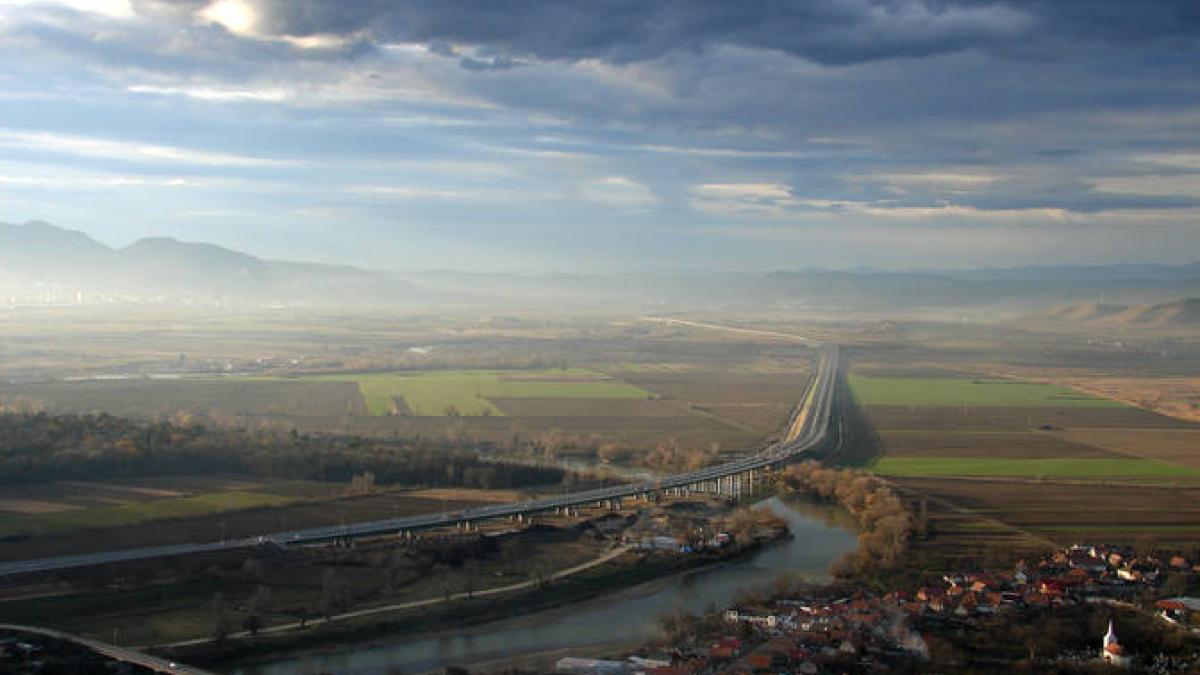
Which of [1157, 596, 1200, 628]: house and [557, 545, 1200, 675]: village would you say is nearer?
[557, 545, 1200, 675]: village

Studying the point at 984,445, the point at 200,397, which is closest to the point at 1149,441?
the point at 984,445

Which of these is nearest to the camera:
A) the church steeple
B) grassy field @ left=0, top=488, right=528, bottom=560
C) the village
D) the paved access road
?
the paved access road

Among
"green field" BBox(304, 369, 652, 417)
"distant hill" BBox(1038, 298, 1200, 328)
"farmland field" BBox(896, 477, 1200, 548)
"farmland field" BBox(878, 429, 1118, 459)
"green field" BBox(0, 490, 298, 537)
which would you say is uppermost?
"distant hill" BBox(1038, 298, 1200, 328)

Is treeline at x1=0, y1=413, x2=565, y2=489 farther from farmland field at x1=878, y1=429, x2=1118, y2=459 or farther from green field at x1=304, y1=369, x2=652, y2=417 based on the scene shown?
farmland field at x1=878, y1=429, x2=1118, y2=459

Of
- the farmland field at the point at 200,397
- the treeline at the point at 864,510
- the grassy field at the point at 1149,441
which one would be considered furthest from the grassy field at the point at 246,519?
the grassy field at the point at 1149,441

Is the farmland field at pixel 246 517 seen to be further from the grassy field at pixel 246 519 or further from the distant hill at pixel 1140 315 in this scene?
the distant hill at pixel 1140 315

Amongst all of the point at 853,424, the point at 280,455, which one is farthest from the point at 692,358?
the point at 280,455

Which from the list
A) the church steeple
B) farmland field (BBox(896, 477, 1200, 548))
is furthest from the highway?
the church steeple
